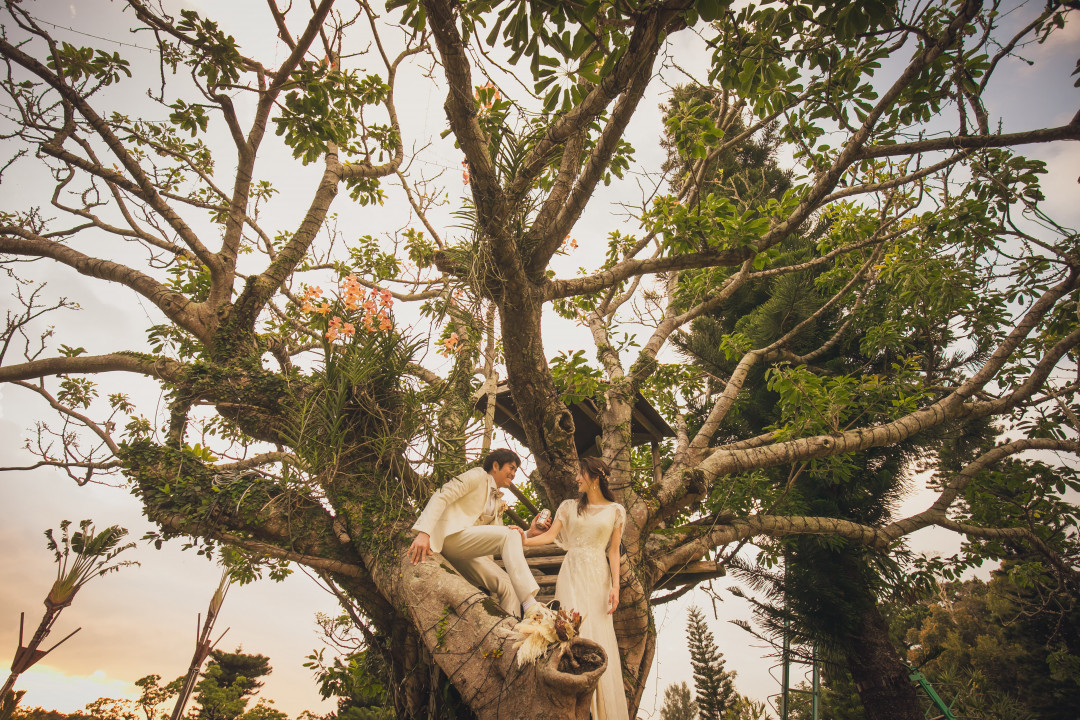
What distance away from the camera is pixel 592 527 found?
11.9ft

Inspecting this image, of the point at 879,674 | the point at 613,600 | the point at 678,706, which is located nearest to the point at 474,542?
the point at 613,600

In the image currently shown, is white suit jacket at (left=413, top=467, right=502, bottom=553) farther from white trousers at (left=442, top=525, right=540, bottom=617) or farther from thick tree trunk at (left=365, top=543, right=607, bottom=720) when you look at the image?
thick tree trunk at (left=365, top=543, right=607, bottom=720)

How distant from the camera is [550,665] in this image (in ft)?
7.33

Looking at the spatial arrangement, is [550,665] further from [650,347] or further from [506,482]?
[650,347]

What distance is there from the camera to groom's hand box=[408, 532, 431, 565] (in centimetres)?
303

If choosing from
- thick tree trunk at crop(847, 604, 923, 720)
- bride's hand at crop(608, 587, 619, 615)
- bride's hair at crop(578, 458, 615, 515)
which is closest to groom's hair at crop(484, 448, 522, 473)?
bride's hair at crop(578, 458, 615, 515)

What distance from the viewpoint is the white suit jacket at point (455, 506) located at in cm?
317

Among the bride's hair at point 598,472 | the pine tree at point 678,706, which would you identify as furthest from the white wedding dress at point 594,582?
the pine tree at point 678,706

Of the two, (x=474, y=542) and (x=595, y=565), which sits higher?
(x=474, y=542)

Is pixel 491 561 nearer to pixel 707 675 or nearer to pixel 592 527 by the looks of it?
pixel 592 527

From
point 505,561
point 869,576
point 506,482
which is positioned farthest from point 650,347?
point 869,576

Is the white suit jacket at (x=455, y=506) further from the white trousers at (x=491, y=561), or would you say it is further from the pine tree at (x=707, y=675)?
the pine tree at (x=707, y=675)

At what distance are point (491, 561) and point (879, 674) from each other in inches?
214

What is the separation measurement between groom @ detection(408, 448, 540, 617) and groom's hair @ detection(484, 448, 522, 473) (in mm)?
196
